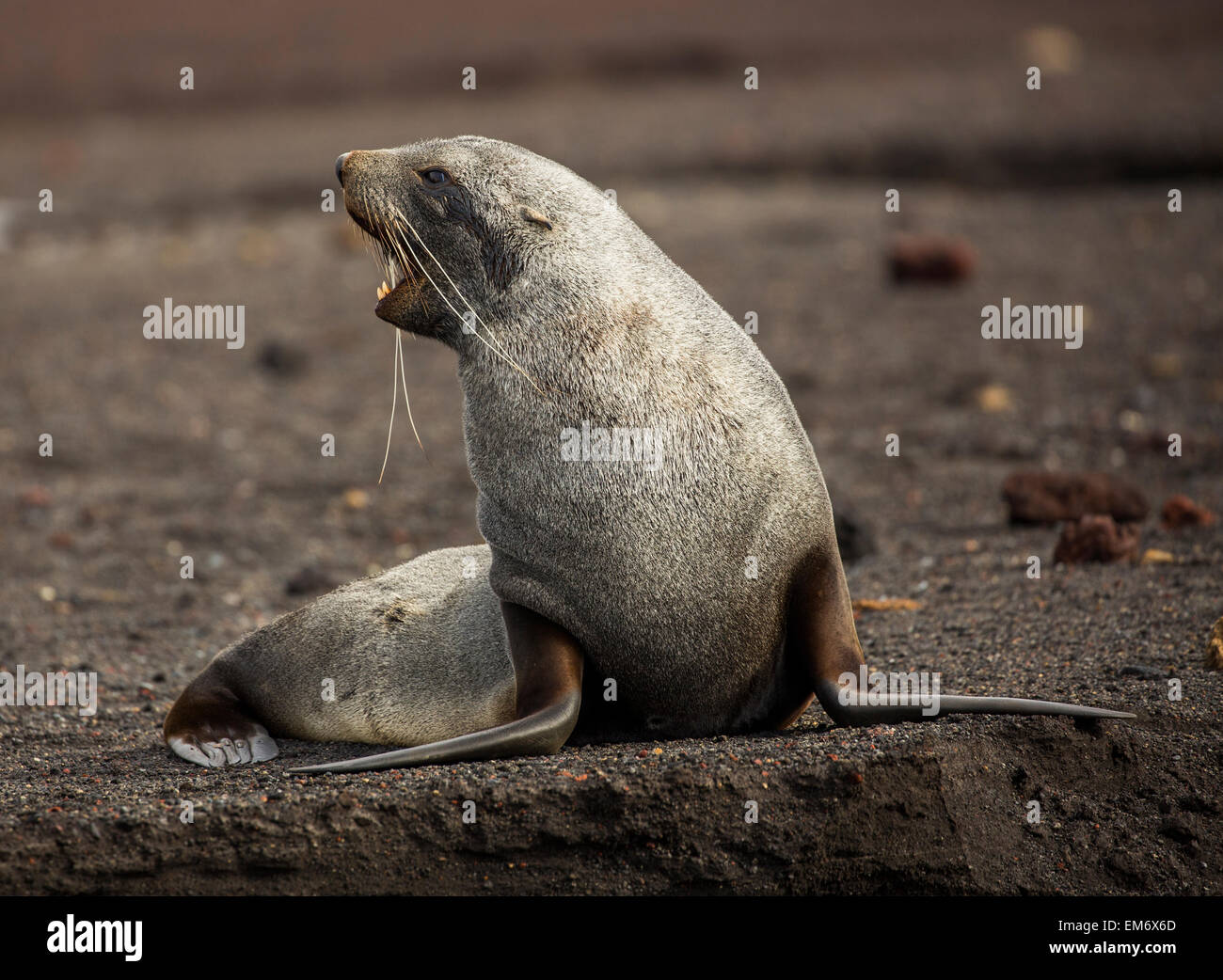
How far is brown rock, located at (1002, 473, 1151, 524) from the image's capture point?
8250mm

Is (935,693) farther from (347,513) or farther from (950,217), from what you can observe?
(950,217)

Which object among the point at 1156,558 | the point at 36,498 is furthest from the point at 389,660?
the point at 36,498

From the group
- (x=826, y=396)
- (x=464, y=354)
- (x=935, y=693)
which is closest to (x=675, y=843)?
(x=935, y=693)

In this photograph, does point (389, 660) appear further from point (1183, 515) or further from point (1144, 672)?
point (1183, 515)

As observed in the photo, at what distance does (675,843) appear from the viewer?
15.4 ft

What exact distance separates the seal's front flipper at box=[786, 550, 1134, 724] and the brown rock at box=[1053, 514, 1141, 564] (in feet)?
7.96

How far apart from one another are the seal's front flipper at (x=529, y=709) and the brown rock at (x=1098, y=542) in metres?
3.33

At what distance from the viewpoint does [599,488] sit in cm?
510

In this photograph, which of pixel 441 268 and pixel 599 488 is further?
pixel 441 268

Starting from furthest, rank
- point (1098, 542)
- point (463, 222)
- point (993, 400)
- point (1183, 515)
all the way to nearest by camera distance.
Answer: point (993, 400), point (1183, 515), point (1098, 542), point (463, 222)

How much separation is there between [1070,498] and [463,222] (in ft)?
14.1

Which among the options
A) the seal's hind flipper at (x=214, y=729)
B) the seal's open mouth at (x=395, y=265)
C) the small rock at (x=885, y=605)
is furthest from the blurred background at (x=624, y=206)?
the seal's open mouth at (x=395, y=265)

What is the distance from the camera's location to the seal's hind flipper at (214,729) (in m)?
5.66

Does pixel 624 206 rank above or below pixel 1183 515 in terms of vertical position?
above
